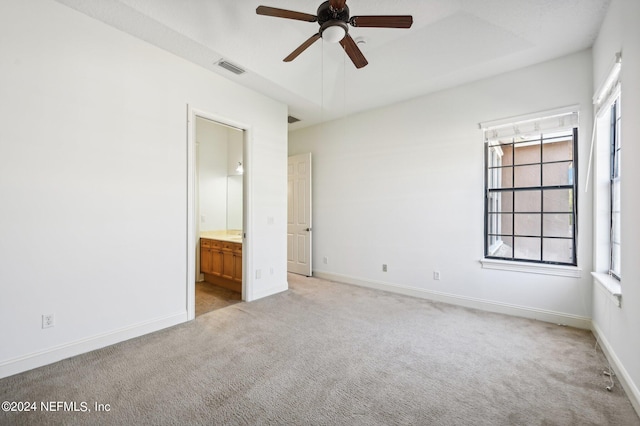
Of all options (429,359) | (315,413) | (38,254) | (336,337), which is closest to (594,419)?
(429,359)

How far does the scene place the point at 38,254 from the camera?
7.58ft

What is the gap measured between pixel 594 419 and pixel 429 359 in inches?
40.9

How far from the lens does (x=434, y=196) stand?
4.12 metres

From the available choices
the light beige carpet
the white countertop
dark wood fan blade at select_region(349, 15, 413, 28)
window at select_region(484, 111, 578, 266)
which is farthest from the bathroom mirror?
window at select_region(484, 111, 578, 266)

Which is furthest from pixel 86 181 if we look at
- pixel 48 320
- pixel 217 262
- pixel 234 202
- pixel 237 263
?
pixel 234 202

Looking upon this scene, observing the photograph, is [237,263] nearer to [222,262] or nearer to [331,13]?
[222,262]

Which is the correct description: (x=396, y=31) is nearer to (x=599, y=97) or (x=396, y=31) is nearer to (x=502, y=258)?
(x=599, y=97)

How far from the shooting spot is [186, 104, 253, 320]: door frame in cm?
330

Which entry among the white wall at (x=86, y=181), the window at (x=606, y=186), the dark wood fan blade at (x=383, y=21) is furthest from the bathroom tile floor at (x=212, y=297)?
the window at (x=606, y=186)

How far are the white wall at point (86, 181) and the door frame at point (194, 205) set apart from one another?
0.06 meters

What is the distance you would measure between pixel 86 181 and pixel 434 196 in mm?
4065

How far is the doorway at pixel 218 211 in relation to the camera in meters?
4.31

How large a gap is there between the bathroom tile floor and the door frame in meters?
0.22

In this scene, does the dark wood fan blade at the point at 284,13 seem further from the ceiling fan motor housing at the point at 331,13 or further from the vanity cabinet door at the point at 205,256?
the vanity cabinet door at the point at 205,256
